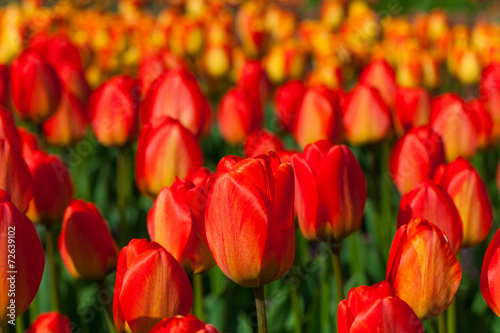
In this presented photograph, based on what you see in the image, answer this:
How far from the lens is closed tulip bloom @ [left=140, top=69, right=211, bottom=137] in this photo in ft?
6.08

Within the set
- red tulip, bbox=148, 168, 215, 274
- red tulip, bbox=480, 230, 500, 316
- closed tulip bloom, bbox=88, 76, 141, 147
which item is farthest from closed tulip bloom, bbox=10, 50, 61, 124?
red tulip, bbox=480, 230, 500, 316

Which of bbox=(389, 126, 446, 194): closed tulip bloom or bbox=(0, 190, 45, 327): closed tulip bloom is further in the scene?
bbox=(389, 126, 446, 194): closed tulip bloom

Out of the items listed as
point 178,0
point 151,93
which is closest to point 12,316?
point 151,93

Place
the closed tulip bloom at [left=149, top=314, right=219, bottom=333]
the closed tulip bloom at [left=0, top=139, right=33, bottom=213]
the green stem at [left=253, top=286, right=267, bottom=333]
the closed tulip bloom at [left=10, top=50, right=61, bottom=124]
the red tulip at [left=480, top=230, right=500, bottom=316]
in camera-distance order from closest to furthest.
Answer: the closed tulip bloom at [left=149, top=314, right=219, bottom=333] < the red tulip at [left=480, top=230, right=500, bottom=316] < the green stem at [left=253, top=286, right=267, bottom=333] < the closed tulip bloom at [left=0, top=139, right=33, bottom=213] < the closed tulip bloom at [left=10, top=50, right=61, bottom=124]

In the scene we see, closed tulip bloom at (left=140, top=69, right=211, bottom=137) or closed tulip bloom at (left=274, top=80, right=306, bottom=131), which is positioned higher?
closed tulip bloom at (left=140, top=69, right=211, bottom=137)

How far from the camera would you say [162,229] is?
1.13 metres

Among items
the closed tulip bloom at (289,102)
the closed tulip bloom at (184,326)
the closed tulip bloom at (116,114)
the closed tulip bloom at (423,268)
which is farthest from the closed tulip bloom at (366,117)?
the closed tulip bloom at (184,326)

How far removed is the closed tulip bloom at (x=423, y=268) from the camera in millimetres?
951

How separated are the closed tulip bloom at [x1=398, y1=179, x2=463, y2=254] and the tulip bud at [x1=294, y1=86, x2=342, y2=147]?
68 cm

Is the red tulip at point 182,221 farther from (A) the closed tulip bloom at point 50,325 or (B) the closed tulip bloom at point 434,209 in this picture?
(B) the closed tulip bloom at point 434,209

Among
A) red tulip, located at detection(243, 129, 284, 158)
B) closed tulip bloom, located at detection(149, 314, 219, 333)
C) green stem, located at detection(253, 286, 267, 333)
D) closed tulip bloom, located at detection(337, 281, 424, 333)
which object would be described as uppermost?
red tulip, located at detection(243, 129, 284, 158)

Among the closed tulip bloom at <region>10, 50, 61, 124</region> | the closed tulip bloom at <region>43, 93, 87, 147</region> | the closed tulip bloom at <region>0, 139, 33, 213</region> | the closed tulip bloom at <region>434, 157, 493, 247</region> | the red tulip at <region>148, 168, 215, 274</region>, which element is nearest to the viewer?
the red tulip at <region>148, 168, 215, 274</region>

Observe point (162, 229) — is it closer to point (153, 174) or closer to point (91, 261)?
point (91, 261)

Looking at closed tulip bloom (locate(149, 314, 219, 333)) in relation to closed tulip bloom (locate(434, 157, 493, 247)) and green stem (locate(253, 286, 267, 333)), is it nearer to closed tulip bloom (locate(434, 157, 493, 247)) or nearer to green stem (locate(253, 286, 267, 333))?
green stem (locate(253, 286, 267, 333))
